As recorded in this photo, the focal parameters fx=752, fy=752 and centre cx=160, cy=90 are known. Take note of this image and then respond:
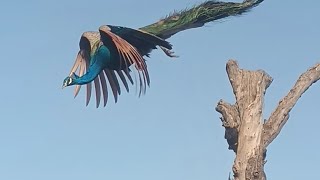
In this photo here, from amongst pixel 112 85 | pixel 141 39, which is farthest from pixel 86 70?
pixel 141 39

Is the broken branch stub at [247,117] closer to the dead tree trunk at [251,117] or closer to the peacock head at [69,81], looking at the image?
the dead tree trunk at [251,117]

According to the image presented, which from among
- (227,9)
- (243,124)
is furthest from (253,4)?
(243,124)

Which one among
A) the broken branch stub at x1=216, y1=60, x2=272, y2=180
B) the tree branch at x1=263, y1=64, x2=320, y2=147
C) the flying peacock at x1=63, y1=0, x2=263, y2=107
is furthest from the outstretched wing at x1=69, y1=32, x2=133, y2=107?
the tree branch at x1=263, y1=64, x2=320, y2=147

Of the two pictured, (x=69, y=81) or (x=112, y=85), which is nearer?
(x=69, y=81)

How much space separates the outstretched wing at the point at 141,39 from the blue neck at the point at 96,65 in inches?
11.9

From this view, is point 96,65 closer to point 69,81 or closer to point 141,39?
point 69,81

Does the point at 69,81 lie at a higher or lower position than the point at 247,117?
higher

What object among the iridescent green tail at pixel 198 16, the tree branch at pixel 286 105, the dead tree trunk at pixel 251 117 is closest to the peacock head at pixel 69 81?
the iridescent green tail at pixel 198 16

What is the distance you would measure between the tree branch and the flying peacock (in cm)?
108

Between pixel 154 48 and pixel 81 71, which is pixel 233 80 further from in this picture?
pixel 81 71

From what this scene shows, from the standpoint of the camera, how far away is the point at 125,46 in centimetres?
845

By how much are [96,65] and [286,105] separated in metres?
2.29

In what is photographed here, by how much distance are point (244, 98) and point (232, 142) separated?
0.52 metres

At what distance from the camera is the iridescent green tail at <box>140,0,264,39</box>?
8977 millimetres
